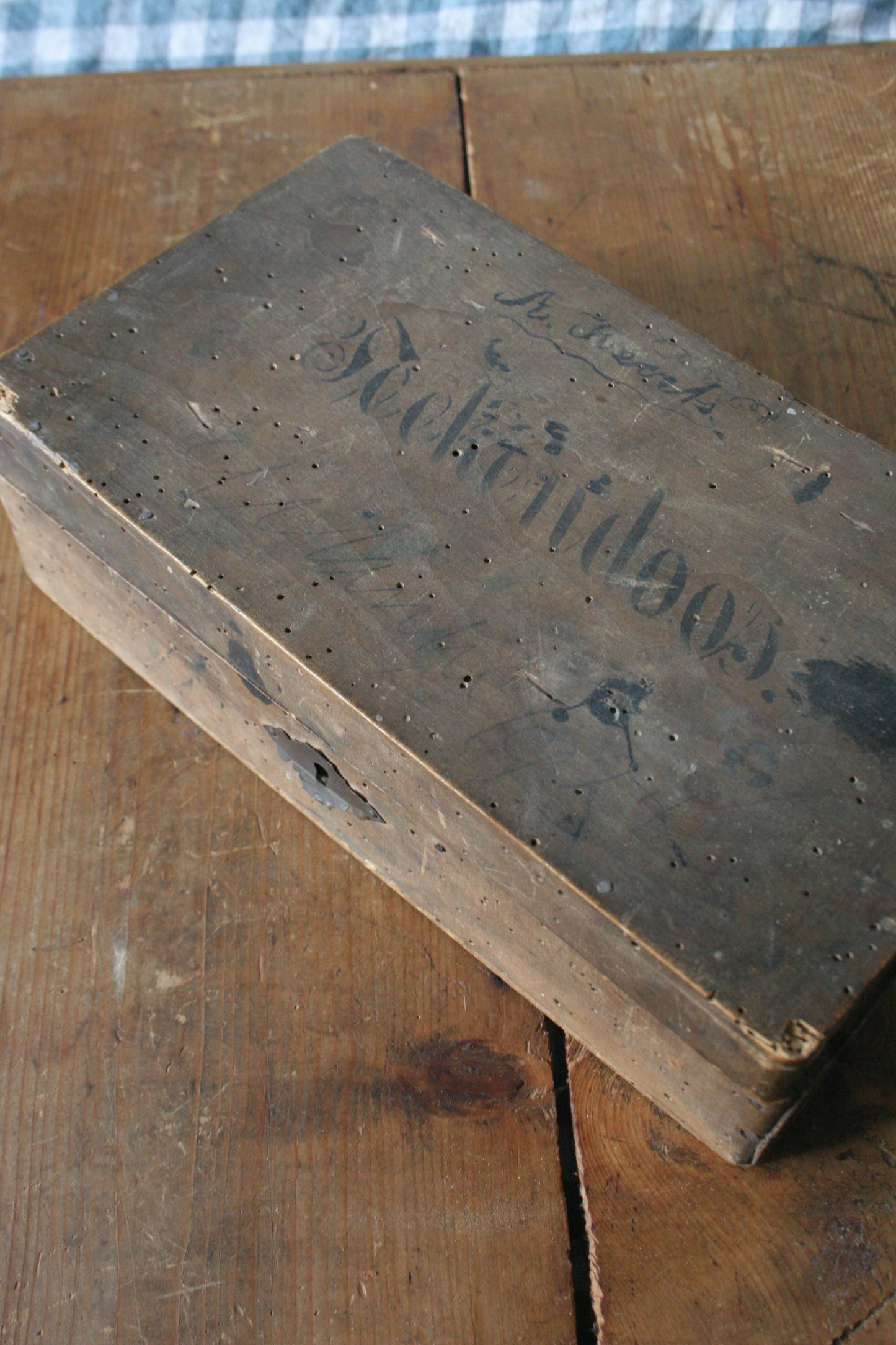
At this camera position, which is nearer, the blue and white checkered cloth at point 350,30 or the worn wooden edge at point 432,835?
the worn wooden edge at point 432,835

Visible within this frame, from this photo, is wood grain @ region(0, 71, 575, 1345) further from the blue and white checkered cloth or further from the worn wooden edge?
the blue and white checkered cloth

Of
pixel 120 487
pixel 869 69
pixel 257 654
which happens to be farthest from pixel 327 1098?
pixel 869 69

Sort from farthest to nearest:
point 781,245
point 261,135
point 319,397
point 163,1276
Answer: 1. point 261,135
2. point 781,245
3. point 319,397
4. point 163,1276

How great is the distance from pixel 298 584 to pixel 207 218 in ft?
1.95

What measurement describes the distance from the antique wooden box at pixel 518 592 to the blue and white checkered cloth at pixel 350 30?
0.72 metres

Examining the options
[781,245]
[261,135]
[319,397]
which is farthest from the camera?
[261,135]

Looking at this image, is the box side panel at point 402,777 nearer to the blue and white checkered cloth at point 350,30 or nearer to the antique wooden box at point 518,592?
the antique wooden box at point 518,592

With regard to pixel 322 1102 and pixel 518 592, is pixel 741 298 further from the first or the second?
pixel 322 1102

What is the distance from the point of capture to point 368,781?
2.58 ft

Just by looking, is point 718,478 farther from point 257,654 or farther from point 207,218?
point 207,218

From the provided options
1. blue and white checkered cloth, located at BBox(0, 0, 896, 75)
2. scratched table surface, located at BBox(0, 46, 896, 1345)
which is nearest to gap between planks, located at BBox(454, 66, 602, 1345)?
scratched table surface, located at BBox(0, 46, 896, 1345)

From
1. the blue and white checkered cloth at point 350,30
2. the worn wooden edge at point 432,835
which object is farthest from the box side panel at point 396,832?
the blue and white checkered cloth at point 350,30

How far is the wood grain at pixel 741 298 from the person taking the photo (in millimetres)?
725

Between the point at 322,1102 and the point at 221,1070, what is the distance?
0.07 m
